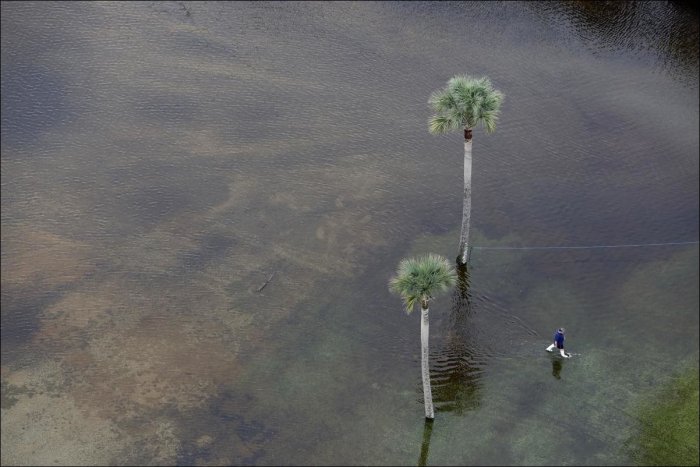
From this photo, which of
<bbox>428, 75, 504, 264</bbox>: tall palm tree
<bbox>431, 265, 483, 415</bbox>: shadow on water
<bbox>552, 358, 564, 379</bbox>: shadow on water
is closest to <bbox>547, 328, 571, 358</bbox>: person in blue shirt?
<bbox>552, 358, 564, 379</bbox>: shadow on water

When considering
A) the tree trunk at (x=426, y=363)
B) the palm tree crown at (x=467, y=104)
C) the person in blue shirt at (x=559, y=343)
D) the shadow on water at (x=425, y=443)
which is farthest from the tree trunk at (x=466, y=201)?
the shadow on water at (x=425, y=443)

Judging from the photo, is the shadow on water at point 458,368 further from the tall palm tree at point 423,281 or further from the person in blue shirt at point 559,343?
the tall palm tree at point 423,281

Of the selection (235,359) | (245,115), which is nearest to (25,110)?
(245,115)

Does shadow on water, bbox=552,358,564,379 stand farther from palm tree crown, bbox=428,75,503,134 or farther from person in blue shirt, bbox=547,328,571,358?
palm tree crown, bbox=428,75,503,134

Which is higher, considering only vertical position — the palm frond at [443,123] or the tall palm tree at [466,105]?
the tall palm tree at [466,105]

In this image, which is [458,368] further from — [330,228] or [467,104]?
[467,104]

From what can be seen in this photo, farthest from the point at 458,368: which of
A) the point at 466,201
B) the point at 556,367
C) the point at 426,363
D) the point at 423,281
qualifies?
the point at 466,201
